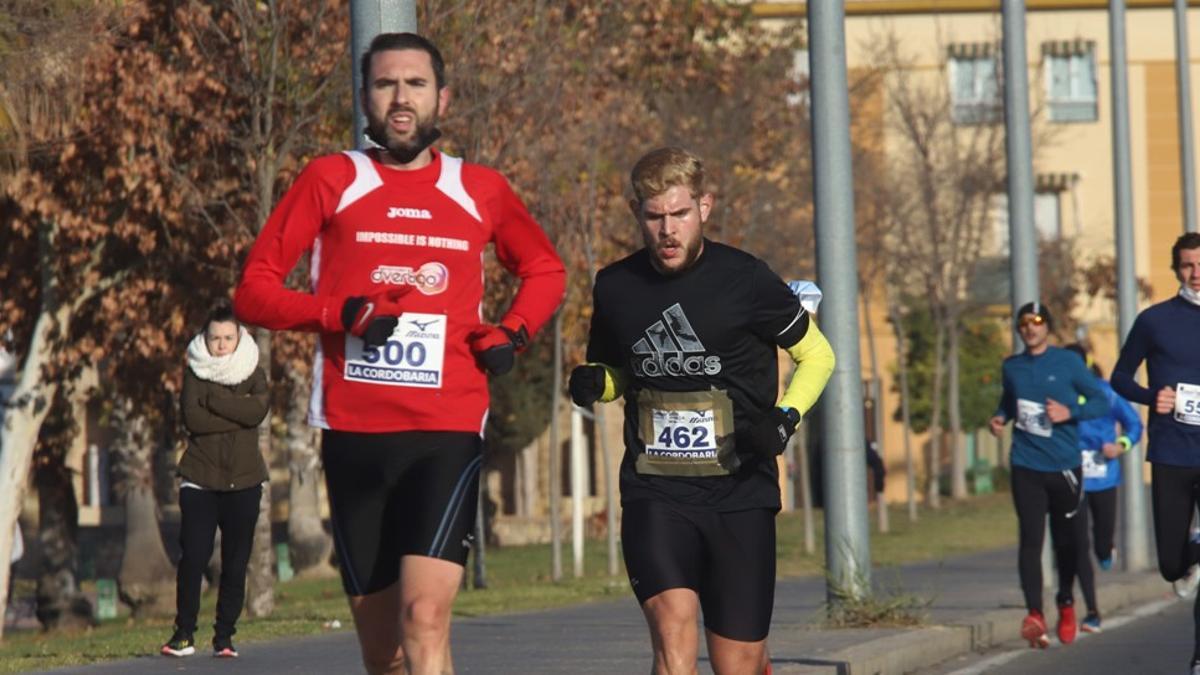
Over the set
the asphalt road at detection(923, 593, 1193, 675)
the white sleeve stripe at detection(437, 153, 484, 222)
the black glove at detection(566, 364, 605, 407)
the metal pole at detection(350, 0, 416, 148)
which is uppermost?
the metal pole at detection(350, 0, 416, 148)

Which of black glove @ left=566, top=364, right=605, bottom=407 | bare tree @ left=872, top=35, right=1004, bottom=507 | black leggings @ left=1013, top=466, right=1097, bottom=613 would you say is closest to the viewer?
black glove @ left=566, top=364, right=605, bottom=407

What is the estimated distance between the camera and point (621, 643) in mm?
13797

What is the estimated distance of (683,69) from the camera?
102ft

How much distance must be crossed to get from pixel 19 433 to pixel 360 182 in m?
19.0

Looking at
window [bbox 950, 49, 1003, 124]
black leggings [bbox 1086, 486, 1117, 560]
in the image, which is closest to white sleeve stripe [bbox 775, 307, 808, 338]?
black leggings [bbox 1086, 486, 1117, 560]

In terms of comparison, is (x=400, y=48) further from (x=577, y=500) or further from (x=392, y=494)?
(x=577, y=500)

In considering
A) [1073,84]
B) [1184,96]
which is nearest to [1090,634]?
[1184,96]

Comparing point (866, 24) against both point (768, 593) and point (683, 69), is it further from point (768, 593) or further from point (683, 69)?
point (768, 593)

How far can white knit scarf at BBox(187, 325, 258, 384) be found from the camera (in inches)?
521

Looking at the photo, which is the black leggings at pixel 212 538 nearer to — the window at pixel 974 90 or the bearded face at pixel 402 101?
the bearded face at pixel 402 101

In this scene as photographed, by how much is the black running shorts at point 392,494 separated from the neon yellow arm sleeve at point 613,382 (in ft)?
3.31

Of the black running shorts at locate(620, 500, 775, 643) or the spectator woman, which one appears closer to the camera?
the black running shorts at locate(620, 500, 775, 643)

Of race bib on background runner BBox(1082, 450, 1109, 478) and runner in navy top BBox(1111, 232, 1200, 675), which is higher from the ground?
runner in navy top BBox(1111, 232, 1200, 675)

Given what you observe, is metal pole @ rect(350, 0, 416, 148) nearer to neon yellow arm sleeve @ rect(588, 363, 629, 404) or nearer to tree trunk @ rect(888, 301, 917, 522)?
neon yellow arm sleeve @ rect(588, 363, 629, 404)
